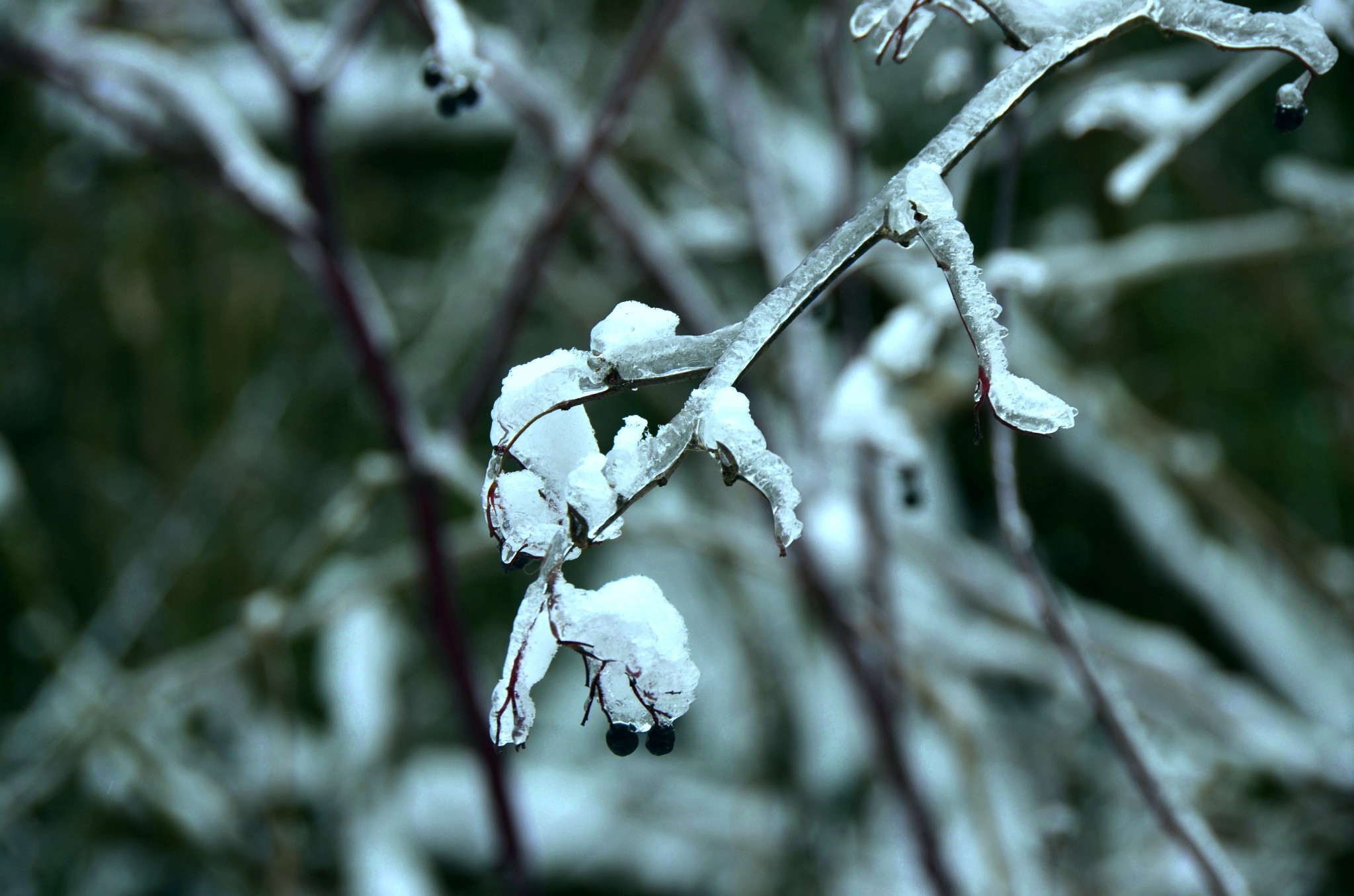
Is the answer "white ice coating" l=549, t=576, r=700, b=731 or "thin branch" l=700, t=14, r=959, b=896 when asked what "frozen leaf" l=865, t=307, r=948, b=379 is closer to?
"thin branch" l=700, t=14, r=959, b=896

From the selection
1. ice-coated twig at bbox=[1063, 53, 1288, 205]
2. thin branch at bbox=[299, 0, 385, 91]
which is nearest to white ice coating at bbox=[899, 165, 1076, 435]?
ice-coated twig at bbox=[1063, 53, 1288, 205]

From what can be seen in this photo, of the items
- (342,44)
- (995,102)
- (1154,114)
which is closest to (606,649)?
(995,102)

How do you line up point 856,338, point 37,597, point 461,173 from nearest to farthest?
1. point 856,338
2. point 37,597
3. point 461,173

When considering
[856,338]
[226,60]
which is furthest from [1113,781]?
[226,60]

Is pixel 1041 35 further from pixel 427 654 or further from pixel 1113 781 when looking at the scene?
pixel 427 654

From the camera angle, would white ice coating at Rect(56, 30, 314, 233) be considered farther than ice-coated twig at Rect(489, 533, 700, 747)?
Yes
